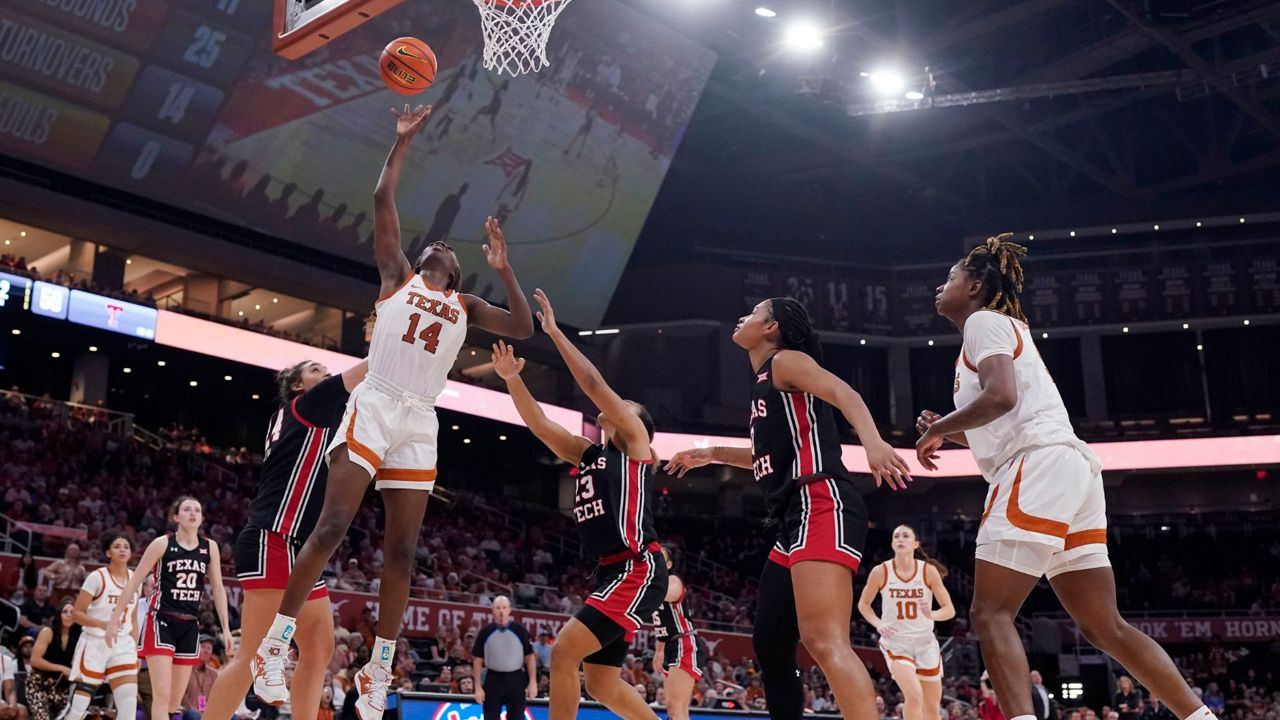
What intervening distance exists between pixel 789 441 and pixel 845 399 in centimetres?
47

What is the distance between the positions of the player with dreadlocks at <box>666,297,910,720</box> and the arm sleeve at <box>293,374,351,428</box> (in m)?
2.19

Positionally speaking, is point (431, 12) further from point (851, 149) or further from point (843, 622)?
point (843, 622)

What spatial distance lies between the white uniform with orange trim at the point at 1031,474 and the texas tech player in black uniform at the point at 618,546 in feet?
6.71

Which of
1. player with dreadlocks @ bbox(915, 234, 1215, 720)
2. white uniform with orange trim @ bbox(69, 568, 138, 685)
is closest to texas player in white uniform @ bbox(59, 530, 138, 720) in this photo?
white uniform with orange trim @ bbox(69, 568, 138, 685)

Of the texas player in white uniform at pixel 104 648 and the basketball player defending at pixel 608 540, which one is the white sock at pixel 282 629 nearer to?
the basketball player defending at pixel 608 540

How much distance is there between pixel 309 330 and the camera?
30.2m

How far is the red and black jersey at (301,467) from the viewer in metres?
6.24

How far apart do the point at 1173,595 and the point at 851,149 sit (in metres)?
15.1

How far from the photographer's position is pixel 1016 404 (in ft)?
16.1

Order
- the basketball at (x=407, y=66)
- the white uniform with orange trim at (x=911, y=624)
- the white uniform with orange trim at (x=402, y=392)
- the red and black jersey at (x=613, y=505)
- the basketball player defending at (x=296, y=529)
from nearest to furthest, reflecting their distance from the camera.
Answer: the white uniform with orange trim at (x=402, y=392), the basketball player defending at (x=296, y=529), the red and black jersey at (x=613, y=505), the basketball at (x=407, y=66), the white uniform with orange trim at (x=911, y=624)

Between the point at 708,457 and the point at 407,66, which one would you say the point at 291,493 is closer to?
the point at 708,457

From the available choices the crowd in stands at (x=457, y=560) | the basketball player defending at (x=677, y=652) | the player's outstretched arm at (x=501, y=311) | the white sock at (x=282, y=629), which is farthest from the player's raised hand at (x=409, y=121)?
the crowd in stands at (x=457, y=560)

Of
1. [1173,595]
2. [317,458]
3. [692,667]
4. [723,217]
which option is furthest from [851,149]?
[317,458]

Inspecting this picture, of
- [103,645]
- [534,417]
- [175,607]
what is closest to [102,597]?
[103,645]
